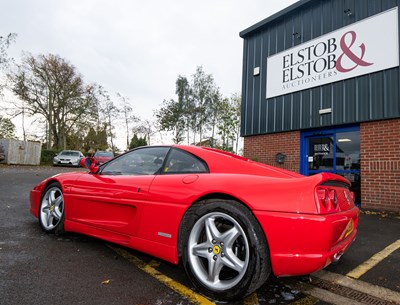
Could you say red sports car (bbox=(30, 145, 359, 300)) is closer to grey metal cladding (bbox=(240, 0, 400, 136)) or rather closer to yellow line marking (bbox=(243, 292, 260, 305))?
yellow line marking (bbox=(243, 292, 260, 305))

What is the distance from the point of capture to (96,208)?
10.2 feet

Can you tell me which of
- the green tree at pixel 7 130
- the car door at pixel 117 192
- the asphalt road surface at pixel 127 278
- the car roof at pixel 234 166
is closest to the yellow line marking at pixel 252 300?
the asphalt road surface at pixel 127 278

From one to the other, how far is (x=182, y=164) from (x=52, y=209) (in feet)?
6.79

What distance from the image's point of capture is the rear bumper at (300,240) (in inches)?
74.6

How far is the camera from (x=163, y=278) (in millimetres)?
2463

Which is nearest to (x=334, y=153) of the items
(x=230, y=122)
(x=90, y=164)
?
(x=90, y=164)

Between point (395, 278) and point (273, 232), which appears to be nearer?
point (273, 232)

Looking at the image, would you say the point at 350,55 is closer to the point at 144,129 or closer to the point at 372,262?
the point at 372,262

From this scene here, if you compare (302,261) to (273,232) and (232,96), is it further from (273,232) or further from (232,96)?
(232,96)

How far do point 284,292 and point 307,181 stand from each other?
0.91 metres

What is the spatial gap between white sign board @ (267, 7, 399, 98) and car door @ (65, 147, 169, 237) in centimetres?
608

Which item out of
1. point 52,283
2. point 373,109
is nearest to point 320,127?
point 373,109

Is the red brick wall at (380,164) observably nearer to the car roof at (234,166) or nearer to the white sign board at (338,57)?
the white sign board at (338,57)

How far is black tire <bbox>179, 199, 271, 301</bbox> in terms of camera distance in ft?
6.52
